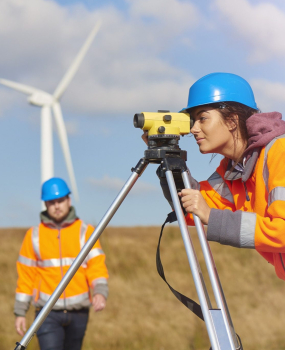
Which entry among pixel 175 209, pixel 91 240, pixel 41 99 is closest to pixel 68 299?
pixel 91 240

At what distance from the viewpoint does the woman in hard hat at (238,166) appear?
8.30ft

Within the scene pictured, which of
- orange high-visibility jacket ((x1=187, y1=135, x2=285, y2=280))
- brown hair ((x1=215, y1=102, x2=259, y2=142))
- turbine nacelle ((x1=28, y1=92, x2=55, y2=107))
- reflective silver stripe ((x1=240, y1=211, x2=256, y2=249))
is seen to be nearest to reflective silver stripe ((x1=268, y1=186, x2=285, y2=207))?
orange high-visibility jacket ((x1=187, y1=135, x2=285, y2=280))

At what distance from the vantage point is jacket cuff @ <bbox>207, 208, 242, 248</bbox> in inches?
99.8

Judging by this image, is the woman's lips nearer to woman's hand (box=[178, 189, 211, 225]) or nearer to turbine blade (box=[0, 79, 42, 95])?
woman's hand (box=[178, 189, 211, 225])

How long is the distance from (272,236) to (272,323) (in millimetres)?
7584

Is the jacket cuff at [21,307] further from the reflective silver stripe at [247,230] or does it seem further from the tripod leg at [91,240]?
the reflective silver stripe at [247,230]

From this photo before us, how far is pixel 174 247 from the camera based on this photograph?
13.0 metres

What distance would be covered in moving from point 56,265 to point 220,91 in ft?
9.21

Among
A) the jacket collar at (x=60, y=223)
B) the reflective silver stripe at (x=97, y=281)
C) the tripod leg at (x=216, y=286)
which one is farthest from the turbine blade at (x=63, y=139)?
the tripod leg at (x=216, y=286)

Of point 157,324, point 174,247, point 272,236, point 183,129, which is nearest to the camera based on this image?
point 272,236

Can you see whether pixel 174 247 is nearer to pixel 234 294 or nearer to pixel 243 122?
pixel 234 294

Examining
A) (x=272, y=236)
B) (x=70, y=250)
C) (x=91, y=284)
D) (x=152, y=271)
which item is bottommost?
(x=272, y=236)

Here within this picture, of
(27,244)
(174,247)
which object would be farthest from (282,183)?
(174,247)

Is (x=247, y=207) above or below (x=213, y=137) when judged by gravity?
below
